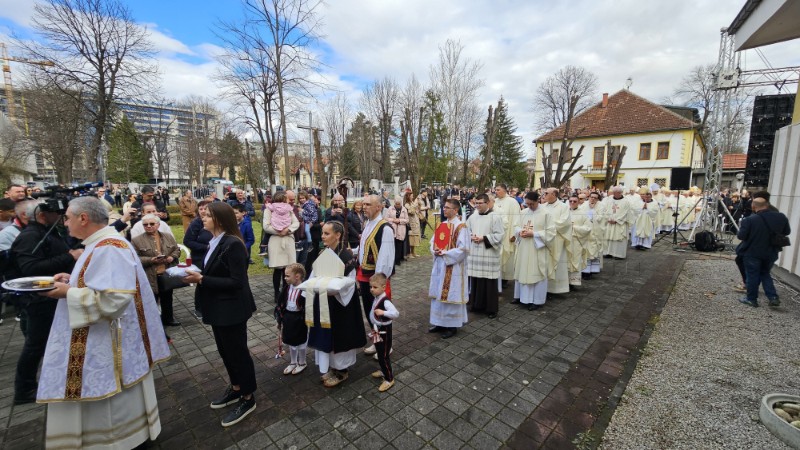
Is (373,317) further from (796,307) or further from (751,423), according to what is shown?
(796,307)

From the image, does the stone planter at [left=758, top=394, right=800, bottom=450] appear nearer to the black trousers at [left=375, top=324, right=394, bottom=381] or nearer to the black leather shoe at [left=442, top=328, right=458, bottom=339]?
the black leather shoe at [left=442, top=328, right=458, bottom=339]

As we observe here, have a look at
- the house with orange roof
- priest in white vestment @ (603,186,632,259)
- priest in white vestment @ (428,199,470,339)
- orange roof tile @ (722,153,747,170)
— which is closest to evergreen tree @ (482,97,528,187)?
the house with orange roof

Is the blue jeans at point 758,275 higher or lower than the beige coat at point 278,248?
lower

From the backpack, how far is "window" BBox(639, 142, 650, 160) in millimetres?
21054

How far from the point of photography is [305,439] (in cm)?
292

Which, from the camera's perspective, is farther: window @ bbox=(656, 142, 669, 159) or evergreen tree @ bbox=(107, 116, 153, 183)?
evergreen tree @ bbox=(107, 116, 153, 183)

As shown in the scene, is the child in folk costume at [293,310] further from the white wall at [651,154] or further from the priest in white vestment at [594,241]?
the white wall at [651,154]

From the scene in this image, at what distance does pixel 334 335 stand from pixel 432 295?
6.31ft

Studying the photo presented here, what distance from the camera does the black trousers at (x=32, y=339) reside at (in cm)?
318

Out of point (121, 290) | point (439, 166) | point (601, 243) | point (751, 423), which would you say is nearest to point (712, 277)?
point (601, 243)

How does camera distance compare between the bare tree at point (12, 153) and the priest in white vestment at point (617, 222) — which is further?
the bare tree at point (12, 153)

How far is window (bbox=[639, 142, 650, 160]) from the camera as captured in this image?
29.5m

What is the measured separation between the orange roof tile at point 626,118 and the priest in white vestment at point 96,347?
3239cm

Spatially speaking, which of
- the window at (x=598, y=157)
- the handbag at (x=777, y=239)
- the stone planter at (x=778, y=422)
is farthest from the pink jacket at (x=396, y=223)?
the window at (x=598, y=157)
